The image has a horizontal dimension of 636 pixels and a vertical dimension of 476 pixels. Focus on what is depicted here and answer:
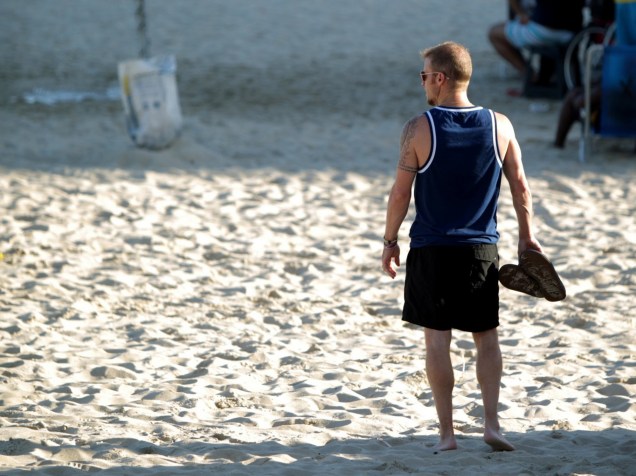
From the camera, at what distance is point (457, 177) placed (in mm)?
3234

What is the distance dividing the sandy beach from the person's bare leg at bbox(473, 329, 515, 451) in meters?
0.09

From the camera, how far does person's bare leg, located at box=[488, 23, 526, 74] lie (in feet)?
39.0

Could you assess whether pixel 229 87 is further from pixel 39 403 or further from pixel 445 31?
pixel 39 403

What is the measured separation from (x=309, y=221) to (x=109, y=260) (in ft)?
4.75

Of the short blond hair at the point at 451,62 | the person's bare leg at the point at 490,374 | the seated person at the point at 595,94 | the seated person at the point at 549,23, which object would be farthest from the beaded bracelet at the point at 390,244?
the seated person at the point at 549,23

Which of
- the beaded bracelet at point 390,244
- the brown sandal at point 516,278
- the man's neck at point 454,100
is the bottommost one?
the brown sandal at point 516,278

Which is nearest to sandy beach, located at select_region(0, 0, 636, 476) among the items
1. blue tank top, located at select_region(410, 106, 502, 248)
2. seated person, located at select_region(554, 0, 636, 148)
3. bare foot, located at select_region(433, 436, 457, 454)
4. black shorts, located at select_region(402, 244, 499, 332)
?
bare foot, located at select_region(433, 436, 457, 454)

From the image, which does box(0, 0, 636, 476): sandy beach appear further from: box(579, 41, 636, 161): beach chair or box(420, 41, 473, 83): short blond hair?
box(420, 41, 473, 83): short blond hair

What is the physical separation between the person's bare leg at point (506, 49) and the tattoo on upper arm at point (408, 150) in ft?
29.5

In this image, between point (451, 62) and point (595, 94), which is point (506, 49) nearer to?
point (595, 94)

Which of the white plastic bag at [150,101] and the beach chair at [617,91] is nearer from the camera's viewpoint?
the beach chair at [617,91]

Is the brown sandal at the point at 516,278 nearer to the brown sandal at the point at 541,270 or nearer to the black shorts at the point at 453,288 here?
the brown sandal at the point at 541,270

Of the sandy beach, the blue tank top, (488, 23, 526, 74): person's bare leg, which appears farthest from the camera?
(488, 23, 526, 74): person's bare leg

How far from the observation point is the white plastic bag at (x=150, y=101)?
27.9 feet
